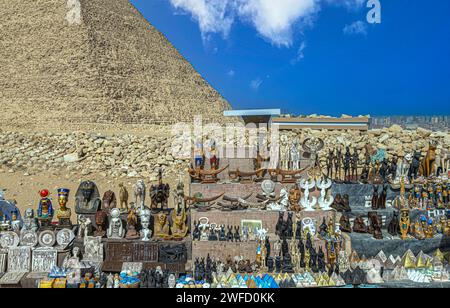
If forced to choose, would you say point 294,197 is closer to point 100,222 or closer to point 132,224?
point 132,224

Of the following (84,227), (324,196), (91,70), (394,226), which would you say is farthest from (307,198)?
(91,70)

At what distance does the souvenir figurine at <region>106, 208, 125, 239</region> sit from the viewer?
10062 mm

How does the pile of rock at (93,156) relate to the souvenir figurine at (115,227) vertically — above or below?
above

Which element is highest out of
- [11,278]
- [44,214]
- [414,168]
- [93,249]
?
[414,168]

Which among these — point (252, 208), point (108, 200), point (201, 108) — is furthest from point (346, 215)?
point (201, 108)

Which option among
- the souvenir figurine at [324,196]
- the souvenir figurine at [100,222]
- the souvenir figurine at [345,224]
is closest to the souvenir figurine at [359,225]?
the souvenir figurine at [345,224]

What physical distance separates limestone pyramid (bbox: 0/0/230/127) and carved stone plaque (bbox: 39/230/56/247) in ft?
143

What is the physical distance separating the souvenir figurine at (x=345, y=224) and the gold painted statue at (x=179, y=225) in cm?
303

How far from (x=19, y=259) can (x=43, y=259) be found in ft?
1.38

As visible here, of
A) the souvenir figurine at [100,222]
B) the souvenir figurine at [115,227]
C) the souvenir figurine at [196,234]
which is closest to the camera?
the souvenir figurine at [196,234]

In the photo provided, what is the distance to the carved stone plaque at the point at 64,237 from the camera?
970cm

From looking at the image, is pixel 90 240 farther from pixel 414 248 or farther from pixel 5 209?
pixel 414 248

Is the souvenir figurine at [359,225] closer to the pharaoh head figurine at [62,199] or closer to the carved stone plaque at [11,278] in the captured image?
the pharaoh head figurine at [62,199]

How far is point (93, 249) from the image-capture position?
9.79 meters
